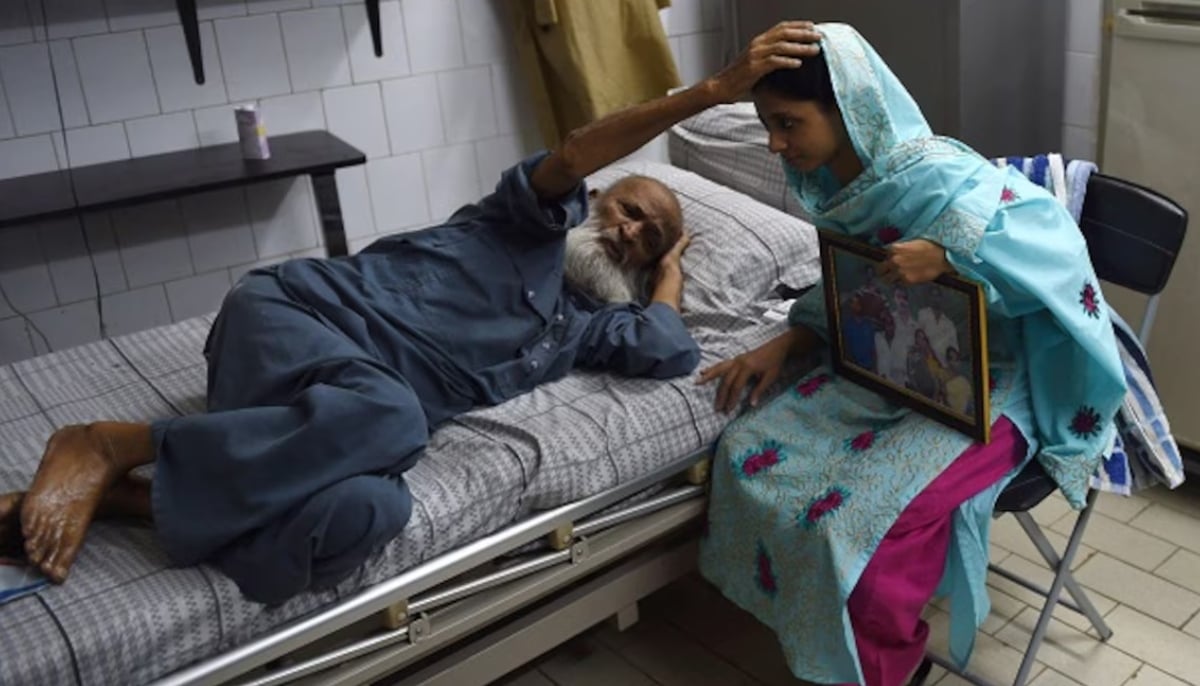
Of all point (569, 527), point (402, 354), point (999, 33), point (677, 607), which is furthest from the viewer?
point (999, 33)

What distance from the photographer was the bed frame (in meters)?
1.69

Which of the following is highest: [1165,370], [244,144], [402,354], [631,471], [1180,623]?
[244,144]

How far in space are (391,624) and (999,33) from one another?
214 cm

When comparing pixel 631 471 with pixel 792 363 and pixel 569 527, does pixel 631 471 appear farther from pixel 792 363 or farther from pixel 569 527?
pixel 792 363

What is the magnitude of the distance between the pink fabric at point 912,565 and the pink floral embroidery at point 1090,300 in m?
0.23

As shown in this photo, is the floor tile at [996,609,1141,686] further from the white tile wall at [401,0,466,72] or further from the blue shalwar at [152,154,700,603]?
the white tile wall at [401,0,466,72]

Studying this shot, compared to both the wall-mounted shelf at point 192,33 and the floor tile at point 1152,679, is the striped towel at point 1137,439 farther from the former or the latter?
the wall-mounted shelf at point 192,33

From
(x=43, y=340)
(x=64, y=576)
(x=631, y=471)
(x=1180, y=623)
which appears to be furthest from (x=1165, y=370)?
(x=43, y=340)

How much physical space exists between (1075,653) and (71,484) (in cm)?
188

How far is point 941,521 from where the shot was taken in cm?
187

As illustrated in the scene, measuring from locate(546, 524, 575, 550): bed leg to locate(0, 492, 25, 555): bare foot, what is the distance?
839 mm

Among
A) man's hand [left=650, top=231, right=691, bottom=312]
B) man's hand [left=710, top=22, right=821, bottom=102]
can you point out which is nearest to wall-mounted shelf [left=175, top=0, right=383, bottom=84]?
man's hand [left=650, top=231, right=691, bottom=312]

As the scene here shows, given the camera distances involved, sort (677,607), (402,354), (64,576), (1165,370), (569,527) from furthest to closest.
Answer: (1165,370) → (677,607) → (402,354) → (569,527) → (64,576)

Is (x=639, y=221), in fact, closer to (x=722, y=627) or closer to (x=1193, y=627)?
(x=722, y=627)
